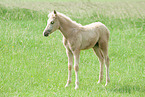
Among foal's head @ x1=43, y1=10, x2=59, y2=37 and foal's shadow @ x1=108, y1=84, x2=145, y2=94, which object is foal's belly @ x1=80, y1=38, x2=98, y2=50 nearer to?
foal's head @ x1=43, y1=10, x2=59, y2=37

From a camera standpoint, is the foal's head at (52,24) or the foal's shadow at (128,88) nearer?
the foal's head at (52,24)

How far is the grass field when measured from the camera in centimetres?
826

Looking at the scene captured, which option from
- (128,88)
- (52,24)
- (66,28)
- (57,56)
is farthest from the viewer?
(57,56)

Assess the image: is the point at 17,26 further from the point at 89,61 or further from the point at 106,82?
the point at 106,82

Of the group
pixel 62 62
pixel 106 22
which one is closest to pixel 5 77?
pixel 62 62

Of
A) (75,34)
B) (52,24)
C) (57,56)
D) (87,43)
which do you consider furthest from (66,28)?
(57,56)

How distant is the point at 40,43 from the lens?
13.4 metres

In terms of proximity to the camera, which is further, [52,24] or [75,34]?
[75,34]

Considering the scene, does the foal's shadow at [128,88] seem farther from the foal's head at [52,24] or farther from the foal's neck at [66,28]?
the foal's head at [52,24]

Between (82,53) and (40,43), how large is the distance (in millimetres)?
2356

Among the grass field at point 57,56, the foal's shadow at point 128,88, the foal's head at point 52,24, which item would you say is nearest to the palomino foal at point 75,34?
the foal's head at point 52,24

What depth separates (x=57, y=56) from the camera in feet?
39.4

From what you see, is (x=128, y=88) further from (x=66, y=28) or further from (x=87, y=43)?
(x=66, y=28)

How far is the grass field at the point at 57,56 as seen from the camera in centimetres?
826
